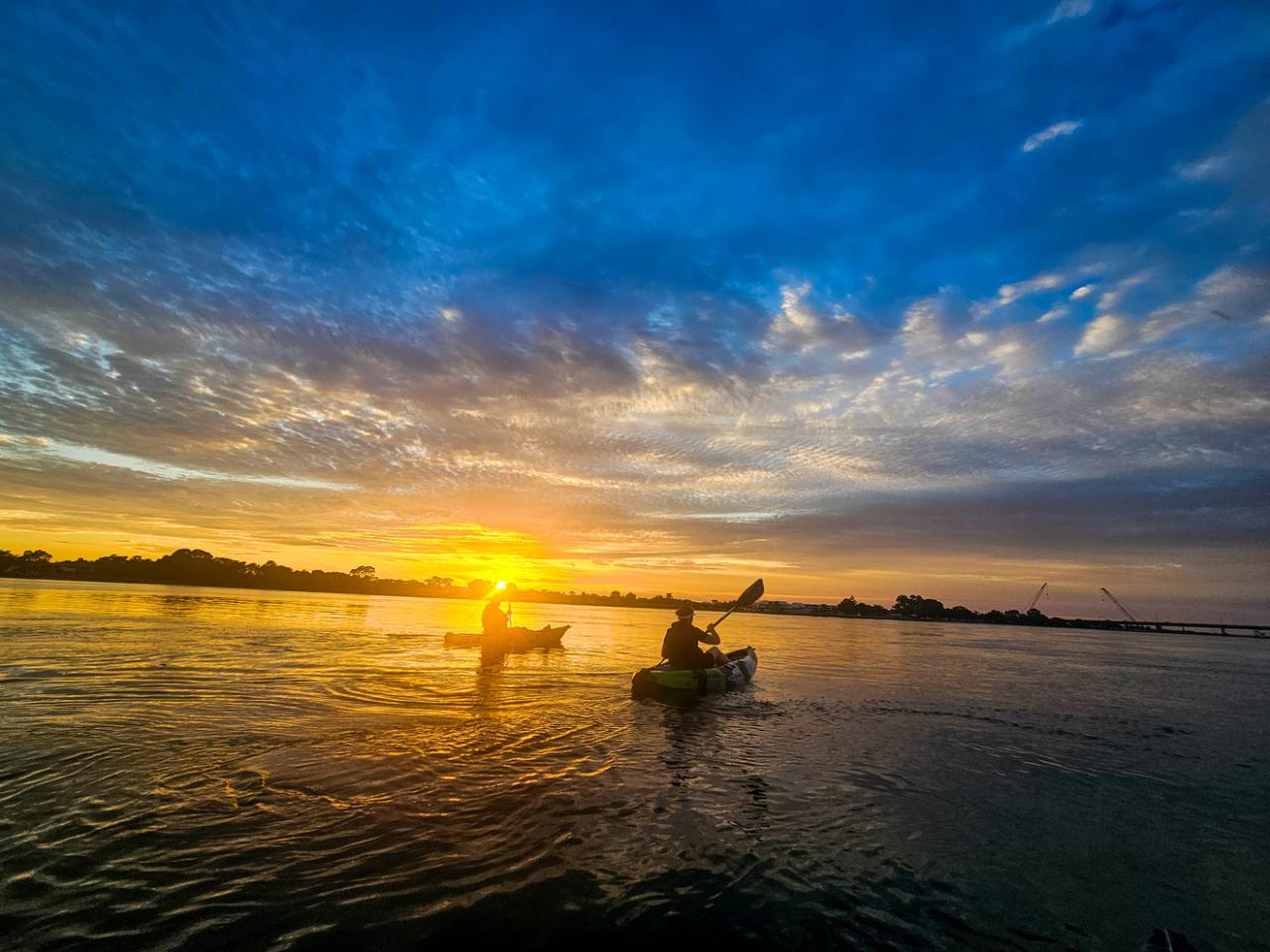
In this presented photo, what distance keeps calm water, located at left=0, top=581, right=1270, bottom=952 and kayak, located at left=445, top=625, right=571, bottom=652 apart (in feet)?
35.1

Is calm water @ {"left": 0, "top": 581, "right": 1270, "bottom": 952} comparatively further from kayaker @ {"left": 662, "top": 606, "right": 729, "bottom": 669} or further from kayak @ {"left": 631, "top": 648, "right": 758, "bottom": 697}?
kayaker @ {"left": 662, "top": 606, "right": 729, "bottom": 669}

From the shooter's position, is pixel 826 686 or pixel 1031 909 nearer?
pixel 1031 909

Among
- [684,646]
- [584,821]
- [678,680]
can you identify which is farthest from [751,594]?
[584,821]

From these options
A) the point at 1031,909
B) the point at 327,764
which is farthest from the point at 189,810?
the point at 1031,909

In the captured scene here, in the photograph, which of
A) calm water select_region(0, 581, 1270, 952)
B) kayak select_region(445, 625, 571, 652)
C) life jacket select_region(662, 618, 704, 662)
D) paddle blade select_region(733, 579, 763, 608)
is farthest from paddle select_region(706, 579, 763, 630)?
kayak select_region(445, 625, 571, 652)

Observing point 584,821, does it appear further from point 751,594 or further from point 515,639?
point 515,639

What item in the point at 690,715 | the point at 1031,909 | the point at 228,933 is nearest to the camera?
the point at 228,933

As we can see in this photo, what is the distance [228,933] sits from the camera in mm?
5184

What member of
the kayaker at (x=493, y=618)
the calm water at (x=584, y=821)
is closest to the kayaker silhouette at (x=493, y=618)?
the kayaker at (x=493, y=618)

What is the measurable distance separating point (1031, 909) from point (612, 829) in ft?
17.3

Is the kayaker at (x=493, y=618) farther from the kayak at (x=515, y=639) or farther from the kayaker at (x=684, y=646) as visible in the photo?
the kayaker at (x=684, y=646)

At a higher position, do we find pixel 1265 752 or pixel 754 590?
pixel 754 590

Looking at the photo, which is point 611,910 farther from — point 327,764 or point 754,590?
point 754,590

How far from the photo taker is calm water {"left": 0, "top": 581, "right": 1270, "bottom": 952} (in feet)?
19.3
